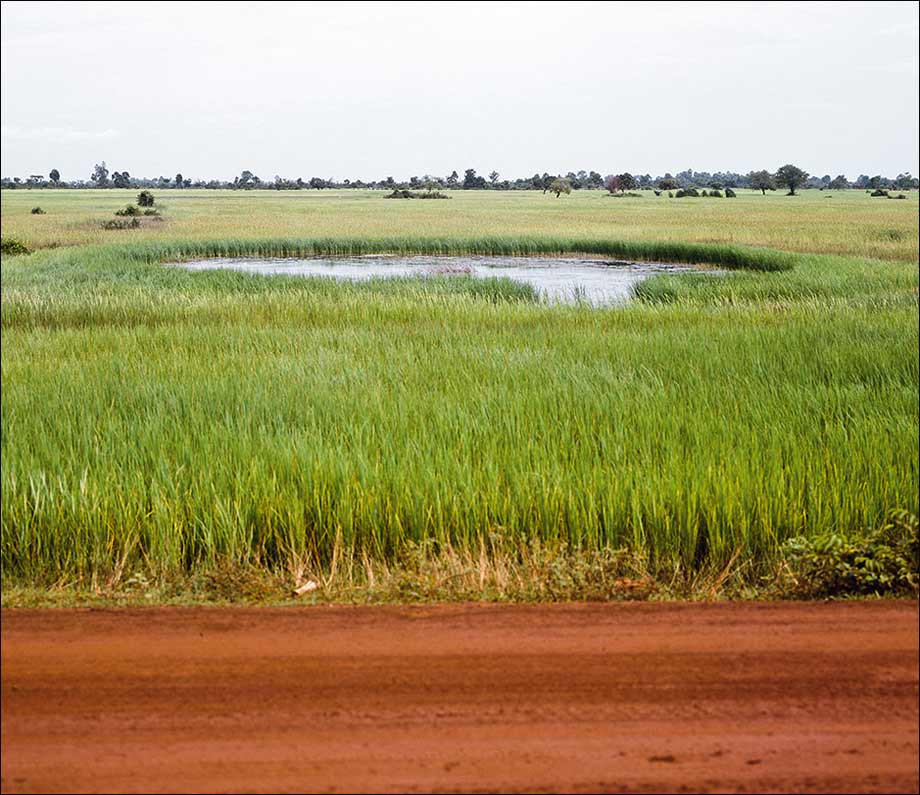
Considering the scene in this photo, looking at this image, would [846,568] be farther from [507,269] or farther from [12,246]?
[507,269]

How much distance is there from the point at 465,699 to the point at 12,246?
4.53m

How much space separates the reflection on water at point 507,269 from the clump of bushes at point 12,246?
184 inches

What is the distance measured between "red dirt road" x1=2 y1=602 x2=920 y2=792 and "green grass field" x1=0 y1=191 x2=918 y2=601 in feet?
2.52

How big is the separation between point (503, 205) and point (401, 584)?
20243 mm

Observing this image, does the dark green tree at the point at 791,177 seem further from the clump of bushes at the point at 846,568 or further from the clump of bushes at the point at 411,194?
the clump of bushes at the point at 411,194

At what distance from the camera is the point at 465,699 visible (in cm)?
395

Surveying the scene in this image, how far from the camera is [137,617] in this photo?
15.9 feet

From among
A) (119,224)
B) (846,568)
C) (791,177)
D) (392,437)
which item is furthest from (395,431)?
(791,177)

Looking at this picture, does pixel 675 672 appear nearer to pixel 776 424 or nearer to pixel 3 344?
pixel 776 424

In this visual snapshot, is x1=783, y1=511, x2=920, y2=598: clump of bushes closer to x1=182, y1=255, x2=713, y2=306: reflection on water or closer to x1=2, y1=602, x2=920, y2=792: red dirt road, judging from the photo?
x1=2, y1=602, x2=920, y2=792: red dirt road

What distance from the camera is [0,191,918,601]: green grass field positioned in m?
5.80

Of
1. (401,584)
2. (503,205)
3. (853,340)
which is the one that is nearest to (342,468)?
(401,584)

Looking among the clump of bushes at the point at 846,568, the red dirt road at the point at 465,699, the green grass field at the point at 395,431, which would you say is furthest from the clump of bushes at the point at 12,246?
the clump of bushes at the point at 846,568

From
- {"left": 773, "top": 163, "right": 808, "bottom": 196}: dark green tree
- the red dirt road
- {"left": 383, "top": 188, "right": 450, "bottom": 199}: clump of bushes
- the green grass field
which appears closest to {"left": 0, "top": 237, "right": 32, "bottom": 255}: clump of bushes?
the green grass field
